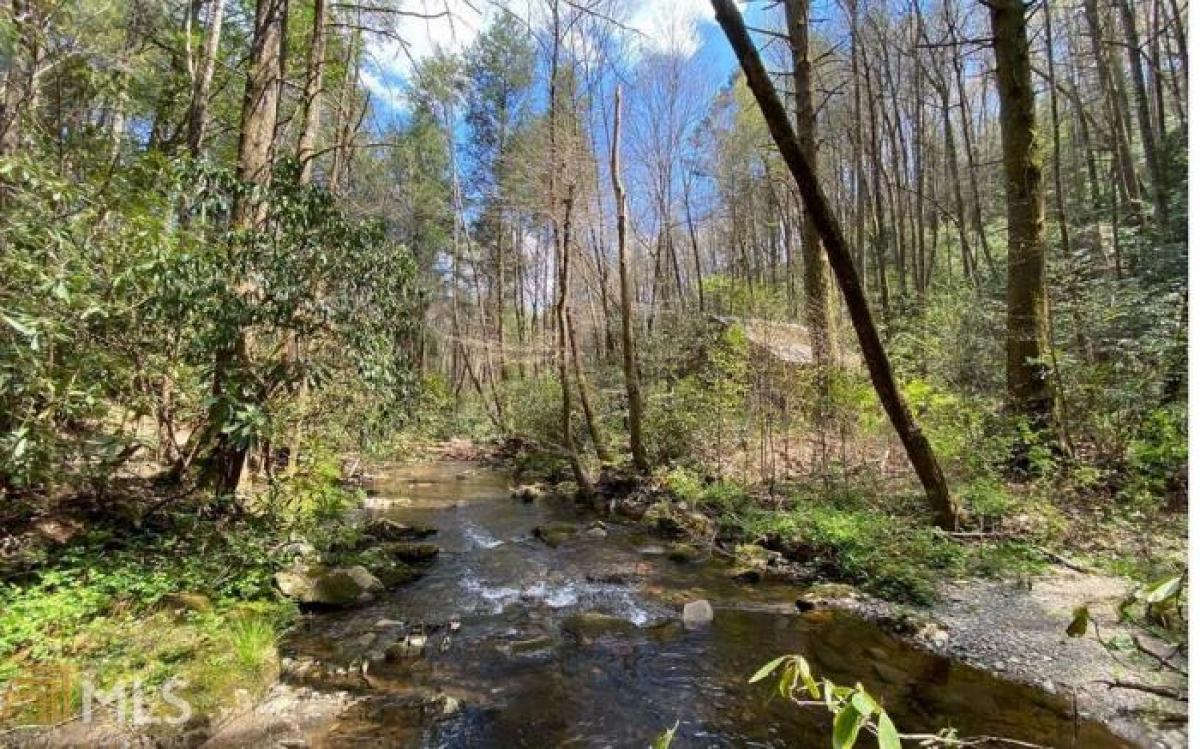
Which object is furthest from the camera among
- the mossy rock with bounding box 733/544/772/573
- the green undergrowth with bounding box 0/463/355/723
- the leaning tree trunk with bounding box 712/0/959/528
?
the mossy rock with bounding box 733/544/772/573

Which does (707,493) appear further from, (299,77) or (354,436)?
(299,77)

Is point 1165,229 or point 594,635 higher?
point 1165,229

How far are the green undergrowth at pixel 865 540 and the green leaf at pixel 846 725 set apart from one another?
4.78 metres

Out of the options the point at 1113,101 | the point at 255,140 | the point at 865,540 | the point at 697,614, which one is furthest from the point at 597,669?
the point at 1113,101

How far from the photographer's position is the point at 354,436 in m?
7.00

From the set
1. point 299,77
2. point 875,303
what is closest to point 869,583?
point 299,77

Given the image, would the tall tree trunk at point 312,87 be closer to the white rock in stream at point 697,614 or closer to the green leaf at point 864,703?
the white rock in stream at point 697,614

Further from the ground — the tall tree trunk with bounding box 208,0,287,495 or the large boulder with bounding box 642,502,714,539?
the tall tree trunk with bounding box 208,0,287,495

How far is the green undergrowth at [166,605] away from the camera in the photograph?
3.59 metres

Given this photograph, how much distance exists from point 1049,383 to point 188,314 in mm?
8713

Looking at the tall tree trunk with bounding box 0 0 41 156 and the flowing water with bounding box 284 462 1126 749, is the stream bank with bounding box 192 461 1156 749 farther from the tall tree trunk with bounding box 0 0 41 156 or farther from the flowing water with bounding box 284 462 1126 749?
the tall tree trunk with bounding box 0 0 41 156

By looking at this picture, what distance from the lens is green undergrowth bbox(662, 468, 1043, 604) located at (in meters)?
5.38

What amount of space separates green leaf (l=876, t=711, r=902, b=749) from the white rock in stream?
453 cm

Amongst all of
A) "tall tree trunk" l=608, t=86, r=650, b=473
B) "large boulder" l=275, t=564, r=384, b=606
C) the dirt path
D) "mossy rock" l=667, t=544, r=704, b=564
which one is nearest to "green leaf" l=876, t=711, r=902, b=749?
the dirt path
